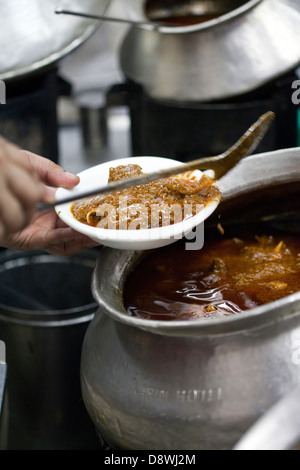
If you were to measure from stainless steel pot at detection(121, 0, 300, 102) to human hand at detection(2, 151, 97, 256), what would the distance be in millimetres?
1257

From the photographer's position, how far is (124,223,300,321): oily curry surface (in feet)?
5.62

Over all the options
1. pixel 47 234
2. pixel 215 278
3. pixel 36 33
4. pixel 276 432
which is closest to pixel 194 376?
pixel 276 432

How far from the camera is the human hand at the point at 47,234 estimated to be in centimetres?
193

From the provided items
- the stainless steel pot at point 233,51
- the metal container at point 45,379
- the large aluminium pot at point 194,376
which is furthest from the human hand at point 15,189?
the stainless steel pot at point 233,51

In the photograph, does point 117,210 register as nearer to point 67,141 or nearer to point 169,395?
point 169,395

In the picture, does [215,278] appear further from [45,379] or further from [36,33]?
[36,33]

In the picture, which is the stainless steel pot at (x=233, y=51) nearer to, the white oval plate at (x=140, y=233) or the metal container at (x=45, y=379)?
the metal container at (x=45, y=379)

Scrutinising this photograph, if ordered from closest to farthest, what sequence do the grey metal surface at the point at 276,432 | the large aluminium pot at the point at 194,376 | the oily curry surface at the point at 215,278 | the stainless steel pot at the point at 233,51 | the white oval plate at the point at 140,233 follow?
the grey metal surface at the point at 276,432 → the large aluminium pot at the point at 194,376 → the white oval plate at the point at 140,233 → the oily curry surface at the point at 215,278 → the stainless steel pot at the point at 233,51

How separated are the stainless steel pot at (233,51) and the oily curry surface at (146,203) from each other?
128 centimetres

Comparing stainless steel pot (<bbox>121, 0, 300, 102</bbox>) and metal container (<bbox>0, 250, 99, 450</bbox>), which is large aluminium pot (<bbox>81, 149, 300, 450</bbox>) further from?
stainless steel pot (<bbox>121, 0, 300, 102</bbox>)

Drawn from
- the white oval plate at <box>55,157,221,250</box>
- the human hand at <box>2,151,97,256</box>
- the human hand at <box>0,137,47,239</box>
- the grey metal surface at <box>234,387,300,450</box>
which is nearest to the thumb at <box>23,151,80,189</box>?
the human hand at <box>2,151,97,256</box>

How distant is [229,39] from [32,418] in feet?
6.21

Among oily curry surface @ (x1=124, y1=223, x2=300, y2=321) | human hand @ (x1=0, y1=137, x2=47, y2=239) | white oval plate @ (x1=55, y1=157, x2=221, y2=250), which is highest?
human hand @ (x1=0, y1=137, x2=47, y2=239)
